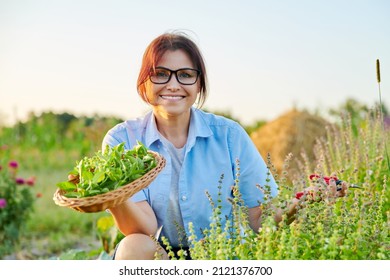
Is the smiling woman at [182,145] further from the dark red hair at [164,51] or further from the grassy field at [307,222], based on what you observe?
the grassy field at [307,222]

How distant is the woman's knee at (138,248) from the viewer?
2.22 metres

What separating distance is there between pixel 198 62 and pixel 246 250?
0.86 metres

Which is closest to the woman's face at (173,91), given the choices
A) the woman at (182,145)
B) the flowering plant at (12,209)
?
the woman at (182,145)

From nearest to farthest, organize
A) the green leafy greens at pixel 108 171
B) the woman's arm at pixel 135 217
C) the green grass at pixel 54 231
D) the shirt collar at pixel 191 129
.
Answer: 1. the green leafy greens at pixel 108 171
2. the woman's arm at pixel 135 217
3. the shirt collar at pixel 191 129
4. the green grass at pixel 54 231

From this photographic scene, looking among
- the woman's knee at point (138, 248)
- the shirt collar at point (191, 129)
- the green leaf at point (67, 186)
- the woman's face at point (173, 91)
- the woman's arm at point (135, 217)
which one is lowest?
the woman's knee at point (138, 248)

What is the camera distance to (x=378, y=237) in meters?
1.95

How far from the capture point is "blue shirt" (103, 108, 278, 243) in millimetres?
2412

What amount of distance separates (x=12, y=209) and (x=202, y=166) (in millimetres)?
2012

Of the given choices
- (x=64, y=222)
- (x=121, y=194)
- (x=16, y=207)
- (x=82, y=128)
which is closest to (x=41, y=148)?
(x=82, y=128)

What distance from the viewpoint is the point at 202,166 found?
8.08 ft

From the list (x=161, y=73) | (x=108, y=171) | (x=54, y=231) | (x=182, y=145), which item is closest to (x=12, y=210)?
(x=54, y=231)

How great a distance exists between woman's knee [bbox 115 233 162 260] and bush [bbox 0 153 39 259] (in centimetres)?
196

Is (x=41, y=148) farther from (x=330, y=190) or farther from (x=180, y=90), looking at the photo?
(x=330, y=190)

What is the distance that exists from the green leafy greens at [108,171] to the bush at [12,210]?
2061mm
